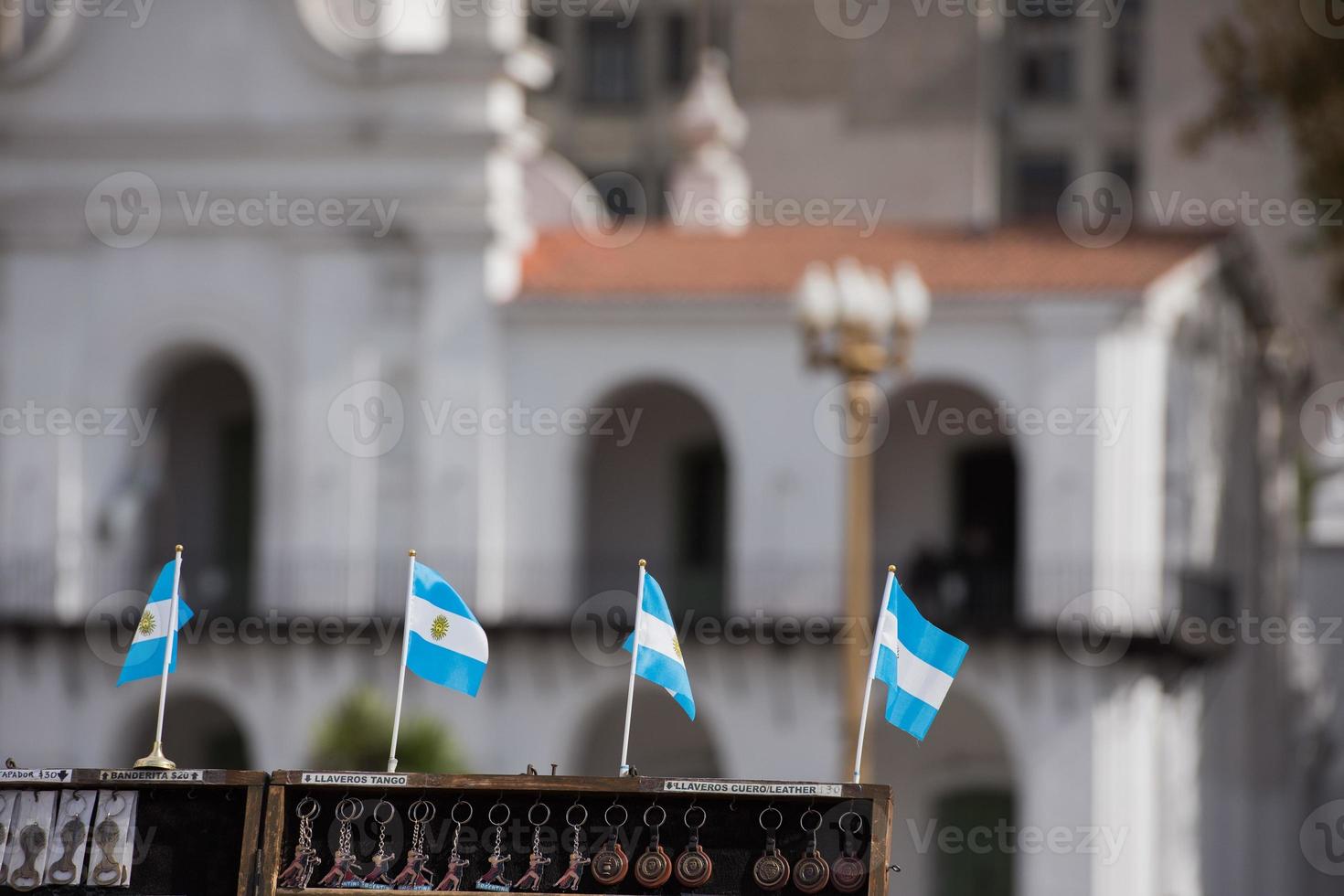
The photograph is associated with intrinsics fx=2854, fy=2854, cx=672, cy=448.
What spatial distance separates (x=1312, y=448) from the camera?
179 ft

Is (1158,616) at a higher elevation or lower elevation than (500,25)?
lower

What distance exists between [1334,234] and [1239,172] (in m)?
16.4

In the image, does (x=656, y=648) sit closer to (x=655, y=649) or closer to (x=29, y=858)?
(x=655, y=649)

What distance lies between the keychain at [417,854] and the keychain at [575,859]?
0.81m

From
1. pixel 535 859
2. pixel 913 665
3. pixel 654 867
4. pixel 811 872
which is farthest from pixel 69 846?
pixel 913 665

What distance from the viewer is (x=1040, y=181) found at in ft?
191

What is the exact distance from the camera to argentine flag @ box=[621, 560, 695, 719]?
679 inches

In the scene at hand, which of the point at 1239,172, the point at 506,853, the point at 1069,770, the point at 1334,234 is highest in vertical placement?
the point at 1239,172

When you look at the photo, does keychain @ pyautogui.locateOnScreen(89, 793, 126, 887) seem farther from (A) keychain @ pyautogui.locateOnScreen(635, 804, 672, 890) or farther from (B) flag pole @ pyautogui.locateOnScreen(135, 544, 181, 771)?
(A) keychain @ pyautogui.locateOnScreen(635, 804, 672, 890)

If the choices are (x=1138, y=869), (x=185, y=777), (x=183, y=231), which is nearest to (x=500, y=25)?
(x=183, y=231)

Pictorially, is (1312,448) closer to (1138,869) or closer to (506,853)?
(1138,869)

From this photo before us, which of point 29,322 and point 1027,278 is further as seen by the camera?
point 29,322

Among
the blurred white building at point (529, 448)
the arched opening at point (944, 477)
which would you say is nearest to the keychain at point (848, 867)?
the blurred white building at point (529, 448)

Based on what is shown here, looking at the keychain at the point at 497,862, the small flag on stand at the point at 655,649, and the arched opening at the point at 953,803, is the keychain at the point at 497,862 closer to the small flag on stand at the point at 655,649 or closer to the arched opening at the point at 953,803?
the small flag on stand at the point at 655,649
